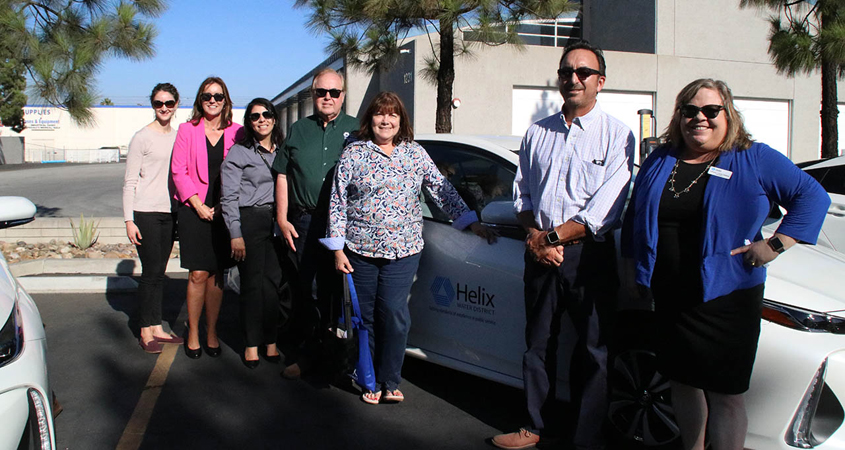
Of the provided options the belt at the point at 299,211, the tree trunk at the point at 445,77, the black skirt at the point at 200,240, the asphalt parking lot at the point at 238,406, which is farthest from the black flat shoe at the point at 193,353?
the tree trunk at the point at 445,77

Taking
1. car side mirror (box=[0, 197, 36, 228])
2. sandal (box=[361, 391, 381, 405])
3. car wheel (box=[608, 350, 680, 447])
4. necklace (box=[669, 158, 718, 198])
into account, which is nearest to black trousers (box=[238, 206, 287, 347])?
sandal (box=[361, 391, 381, 405])

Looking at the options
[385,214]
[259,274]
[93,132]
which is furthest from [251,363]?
[93,132]

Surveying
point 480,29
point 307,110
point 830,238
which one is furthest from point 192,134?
point 307,110

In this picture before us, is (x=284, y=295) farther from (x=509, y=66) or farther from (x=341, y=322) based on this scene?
(x=509, y=66)

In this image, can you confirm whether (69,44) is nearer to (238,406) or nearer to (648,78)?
(238,406)

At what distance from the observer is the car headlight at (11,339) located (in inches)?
88.9

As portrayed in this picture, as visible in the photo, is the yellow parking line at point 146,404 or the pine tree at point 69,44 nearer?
the yellow parking line at point 146,404

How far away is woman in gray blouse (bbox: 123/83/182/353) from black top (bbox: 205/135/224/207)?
470mm

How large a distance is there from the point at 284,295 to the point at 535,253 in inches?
94.2

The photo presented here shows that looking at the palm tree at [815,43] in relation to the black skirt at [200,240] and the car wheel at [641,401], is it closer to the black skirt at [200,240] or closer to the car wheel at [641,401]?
the car wheel at [641,401]

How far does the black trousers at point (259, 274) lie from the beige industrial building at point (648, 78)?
1415cm

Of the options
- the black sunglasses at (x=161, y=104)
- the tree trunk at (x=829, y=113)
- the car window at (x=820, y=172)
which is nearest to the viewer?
the black sunglasses at (x=161, y=104)

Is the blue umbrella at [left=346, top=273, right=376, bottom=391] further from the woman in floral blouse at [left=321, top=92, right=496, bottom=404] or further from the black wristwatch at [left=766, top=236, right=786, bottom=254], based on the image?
the black wristwatch at [left=766, top=236, right=786, bottom=254]

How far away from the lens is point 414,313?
160 inches
